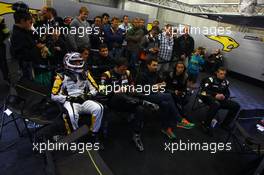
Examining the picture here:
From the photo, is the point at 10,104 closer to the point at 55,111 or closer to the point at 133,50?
the point at 55,111

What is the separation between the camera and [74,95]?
249 cm

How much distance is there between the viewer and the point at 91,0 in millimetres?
10062

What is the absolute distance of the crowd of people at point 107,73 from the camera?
8.03 ft

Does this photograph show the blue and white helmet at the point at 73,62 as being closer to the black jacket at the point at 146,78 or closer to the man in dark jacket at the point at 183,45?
the black jacket at the point at 146,78

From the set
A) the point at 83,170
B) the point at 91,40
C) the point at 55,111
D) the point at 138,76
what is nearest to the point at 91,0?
the point at 91,40

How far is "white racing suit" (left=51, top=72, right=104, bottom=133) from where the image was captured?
7.52ft

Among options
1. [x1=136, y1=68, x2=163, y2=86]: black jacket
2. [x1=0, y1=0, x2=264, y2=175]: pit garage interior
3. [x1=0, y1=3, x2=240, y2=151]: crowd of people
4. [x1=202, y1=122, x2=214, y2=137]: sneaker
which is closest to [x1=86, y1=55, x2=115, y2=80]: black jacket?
[x1=0, y1=3, x2=240, y2=151]: crowd of people

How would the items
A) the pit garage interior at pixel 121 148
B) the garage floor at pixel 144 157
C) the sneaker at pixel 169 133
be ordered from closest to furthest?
the pit garage interior at pixel 121 148
the garage floor at pixel 144 157
the sneaker at pixel 169 133

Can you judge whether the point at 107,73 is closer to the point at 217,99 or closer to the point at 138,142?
the point at 138,142

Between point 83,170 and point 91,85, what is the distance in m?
1.34

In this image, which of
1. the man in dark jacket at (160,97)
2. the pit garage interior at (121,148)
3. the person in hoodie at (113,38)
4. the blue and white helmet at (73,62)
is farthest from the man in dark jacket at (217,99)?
the blue and white helmet at (73,62)

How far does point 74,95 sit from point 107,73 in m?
0.58

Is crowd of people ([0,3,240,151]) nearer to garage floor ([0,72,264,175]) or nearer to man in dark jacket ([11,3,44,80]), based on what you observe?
man in dark jacket ([11,3,44,80])

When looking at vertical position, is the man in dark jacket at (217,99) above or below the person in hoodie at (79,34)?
below
